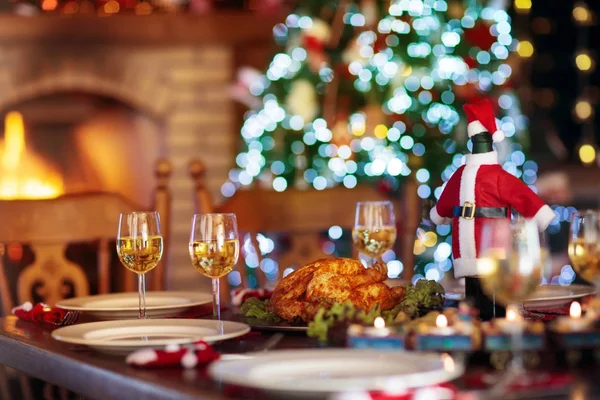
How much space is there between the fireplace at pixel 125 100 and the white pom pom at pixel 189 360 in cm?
273

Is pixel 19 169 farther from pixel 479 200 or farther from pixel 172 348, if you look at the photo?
pixel 172 348

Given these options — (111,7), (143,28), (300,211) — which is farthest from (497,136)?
(111,7)

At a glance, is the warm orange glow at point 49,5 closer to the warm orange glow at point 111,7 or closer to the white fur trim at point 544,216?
the warm orange glow at point 111,7

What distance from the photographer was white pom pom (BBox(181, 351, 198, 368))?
110 cm

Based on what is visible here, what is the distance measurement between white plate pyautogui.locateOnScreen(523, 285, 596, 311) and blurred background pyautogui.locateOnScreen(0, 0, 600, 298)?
187 centimetres

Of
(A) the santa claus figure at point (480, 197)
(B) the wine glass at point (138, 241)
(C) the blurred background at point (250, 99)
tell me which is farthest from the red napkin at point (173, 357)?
(C) the blurred background at point (250, 99)

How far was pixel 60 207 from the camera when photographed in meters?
2.20

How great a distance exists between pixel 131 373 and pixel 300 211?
1.35 meters

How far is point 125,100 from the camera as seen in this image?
402 cm

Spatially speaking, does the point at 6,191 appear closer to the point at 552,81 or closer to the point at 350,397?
the point at 552,81

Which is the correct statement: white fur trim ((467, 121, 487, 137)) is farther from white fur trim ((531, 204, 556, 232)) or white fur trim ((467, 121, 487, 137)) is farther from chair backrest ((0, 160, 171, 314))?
chair backrest ((0, 160, 171, 314))

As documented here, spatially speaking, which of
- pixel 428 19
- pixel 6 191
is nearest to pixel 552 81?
pixel 428 19

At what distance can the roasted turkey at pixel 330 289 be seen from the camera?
4.44 ft

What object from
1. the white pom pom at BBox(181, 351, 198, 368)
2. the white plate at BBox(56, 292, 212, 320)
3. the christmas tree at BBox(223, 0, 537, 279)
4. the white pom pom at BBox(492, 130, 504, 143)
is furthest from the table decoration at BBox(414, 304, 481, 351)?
the christmas tree at BBox(223, 0, 537, 279)
